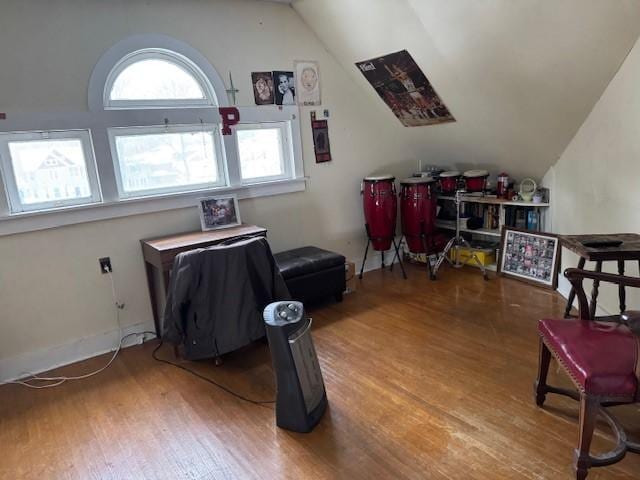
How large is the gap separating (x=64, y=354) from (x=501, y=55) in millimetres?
3361

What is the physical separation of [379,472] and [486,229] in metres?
2.91

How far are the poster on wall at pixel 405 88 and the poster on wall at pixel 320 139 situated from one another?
558 mm

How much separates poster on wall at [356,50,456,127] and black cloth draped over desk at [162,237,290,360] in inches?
72.0

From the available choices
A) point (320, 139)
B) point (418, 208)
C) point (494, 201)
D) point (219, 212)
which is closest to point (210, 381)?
point (219, 212)

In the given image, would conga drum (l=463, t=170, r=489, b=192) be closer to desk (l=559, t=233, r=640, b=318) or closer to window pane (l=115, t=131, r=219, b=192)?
desk (l=559, t=233, r=640, b=318)

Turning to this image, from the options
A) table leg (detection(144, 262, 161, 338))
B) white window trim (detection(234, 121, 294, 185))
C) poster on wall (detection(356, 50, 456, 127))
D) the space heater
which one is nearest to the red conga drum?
poster on wall (detection(356, 50, 456, 127))

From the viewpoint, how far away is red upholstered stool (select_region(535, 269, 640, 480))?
152 centimetres

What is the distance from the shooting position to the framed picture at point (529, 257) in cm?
345

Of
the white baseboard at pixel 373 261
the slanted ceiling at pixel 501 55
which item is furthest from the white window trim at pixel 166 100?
the white baseboard at pixel 373 261

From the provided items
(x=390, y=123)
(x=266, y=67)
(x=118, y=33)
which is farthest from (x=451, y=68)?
(x=118, y=33)

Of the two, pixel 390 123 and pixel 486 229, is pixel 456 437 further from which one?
pixel 390 123

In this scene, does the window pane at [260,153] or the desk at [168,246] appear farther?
the window pane at [260,153]

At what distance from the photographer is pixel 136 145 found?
300 cm

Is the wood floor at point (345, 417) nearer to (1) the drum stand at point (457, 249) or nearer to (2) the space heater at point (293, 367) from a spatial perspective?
(2) the space heater at point (293, 367)
